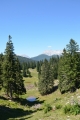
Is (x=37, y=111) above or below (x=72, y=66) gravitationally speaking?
below

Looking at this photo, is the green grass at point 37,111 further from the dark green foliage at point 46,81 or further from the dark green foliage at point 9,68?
the dark green foliage at point 46,81

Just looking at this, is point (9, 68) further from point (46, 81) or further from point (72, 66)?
point (46, 81)

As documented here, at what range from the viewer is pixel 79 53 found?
56.9 metres

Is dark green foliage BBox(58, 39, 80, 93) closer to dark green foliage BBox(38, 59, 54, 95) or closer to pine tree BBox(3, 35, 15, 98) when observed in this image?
pine tree BBox(3, 35, 15, 98)

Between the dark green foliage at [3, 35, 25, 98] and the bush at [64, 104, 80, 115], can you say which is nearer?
the bush at [64, 104, 80, 115]

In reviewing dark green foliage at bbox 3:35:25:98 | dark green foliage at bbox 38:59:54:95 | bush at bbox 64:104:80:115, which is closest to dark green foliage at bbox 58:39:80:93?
dark green foliage at bbox 3:35:25:98

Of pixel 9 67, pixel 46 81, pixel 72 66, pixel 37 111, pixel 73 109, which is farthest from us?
pixel 46 81

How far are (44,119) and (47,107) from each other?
9.58 feet

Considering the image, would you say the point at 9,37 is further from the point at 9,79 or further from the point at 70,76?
the point at 70,76

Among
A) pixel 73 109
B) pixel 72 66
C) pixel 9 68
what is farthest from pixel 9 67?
pixel 73 109

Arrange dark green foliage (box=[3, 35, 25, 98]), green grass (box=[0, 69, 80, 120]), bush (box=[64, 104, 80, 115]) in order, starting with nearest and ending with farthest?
bush (box=[64, 104, 80, 115])
green grass (box=[0, 69, 80, 120])
dark green foliage (box=[3, 35, 25, 98])

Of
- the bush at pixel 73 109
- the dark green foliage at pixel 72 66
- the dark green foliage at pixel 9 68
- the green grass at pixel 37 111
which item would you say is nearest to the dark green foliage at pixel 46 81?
the dark green foliage at pixel 72 66

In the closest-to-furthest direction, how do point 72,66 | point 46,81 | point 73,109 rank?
point 73,109, point 72,66, point 46,81

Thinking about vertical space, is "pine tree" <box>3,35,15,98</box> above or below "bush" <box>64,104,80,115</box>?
above
